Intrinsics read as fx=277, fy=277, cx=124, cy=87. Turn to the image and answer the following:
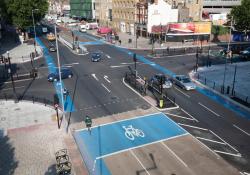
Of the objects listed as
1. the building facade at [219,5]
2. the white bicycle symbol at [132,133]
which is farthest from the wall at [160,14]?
the white bicycle symbol at [132,133]

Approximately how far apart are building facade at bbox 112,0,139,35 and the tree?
96.0ft

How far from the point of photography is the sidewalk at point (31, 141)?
21.9m

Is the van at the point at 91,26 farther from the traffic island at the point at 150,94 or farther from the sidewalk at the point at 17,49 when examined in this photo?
the traffic island at the point at 150,94

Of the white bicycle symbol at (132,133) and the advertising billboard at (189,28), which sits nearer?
the white bicycle symbol at (132,133)

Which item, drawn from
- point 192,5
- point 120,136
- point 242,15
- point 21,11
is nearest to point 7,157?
point 120,136

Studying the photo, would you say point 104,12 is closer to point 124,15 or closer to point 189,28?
point 124,15

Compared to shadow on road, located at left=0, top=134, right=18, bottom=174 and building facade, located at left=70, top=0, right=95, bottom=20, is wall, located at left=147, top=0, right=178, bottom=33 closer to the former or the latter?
building facade, located at left=70, top=0, right=95, bottom=20

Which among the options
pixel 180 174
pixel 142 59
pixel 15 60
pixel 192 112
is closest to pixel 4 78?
pixel 15 60

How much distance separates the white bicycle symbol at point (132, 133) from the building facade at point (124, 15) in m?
62.8

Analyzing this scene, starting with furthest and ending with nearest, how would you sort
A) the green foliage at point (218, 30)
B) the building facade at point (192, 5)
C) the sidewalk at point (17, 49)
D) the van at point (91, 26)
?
the van at point (91, 26) → the building facade at point (192, 5) → the green foliage at point (218, 30) → the sidewalk at point (17, 49)

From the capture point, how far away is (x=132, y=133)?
88.2 ft

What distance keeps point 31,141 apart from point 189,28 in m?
59.8

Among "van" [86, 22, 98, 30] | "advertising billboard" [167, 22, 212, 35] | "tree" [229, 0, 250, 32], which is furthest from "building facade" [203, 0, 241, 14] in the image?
"van" [86, 22, 98, 30]

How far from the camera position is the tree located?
67562 millimetres
